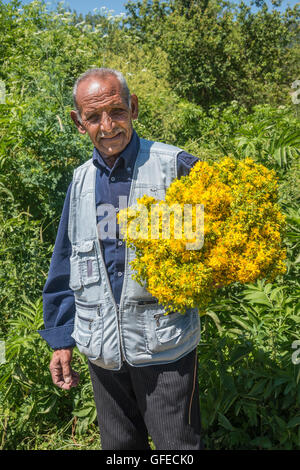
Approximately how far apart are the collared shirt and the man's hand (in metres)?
0.04

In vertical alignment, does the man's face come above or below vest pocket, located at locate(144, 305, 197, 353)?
above

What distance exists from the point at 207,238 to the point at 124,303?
0.42 m

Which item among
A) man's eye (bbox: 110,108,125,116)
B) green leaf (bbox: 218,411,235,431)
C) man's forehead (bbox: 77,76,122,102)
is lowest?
green leaf (bbox: 218,411,235,431)

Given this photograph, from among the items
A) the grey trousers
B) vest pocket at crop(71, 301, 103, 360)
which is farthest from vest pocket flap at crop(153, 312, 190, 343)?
vest pocket at crop(71, 301, 103, 360)

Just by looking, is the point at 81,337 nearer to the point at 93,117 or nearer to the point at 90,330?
the point at 90,330

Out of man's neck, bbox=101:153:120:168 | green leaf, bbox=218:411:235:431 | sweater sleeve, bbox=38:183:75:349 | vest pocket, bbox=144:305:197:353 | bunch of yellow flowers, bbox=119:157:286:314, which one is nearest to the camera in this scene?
bunch of yellow flowers, bbox=119:157:286:314

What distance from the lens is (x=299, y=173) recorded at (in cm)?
291

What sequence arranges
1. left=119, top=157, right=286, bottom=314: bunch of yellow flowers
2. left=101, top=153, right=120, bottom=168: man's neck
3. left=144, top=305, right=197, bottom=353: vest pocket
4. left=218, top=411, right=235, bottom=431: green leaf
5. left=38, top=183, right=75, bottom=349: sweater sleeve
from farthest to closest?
1. left=218, top=411, right=235, bottom=431: green leaf
2. left=38, top=183, right=75, bottom=349: sweater sleeve
3. left=101, top=153, right=120, bottom=168: man's neck
4. left=144, top=305, right=197, bottom=353: vest pocket
5. left=119, top=157, right=286, bottom=314: bunch of yellow flowers

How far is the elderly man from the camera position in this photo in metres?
1.58

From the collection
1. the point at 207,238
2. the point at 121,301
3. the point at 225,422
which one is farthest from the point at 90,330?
the point at 225,422

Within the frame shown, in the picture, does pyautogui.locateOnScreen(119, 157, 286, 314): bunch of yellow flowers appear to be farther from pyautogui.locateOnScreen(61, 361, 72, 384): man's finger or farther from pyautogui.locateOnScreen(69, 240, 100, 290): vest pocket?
pyautogui.locateOnScreen(61, 361, 72, 384): man's finger

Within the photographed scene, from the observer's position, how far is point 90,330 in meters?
1.68

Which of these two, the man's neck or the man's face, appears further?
the man's neck

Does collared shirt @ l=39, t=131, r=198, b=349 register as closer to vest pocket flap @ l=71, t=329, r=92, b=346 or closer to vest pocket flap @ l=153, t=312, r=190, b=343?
vest pocket flap @ l=71, t=329, r=92, b=346
